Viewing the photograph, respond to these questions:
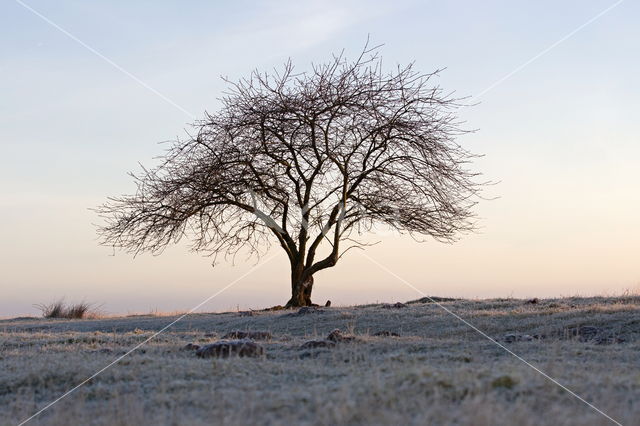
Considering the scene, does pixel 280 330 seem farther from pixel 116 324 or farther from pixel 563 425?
pixel 563 425

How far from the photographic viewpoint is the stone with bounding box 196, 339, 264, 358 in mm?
8680

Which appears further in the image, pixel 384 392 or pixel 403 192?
pixel 403 192

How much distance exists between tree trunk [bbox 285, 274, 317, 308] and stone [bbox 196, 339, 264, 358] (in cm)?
1152

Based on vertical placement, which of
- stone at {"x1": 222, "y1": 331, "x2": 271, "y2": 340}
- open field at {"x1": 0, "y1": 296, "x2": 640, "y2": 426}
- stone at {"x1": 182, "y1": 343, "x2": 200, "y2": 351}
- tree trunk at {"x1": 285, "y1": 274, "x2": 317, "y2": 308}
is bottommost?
open field at {"x1": 0, "y1": 296, "x2": 640, "y2": 426}

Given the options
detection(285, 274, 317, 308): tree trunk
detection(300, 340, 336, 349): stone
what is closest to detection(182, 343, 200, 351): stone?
detection(300, 340, 336, 349): stone

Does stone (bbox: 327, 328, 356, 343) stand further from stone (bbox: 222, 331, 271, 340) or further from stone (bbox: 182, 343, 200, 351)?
stone (bbox: 182, 343, 200, 351)

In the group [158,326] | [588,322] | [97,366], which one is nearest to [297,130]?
[158,326]

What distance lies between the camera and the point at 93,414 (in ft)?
19.4

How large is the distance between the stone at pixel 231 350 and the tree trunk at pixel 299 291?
37.8 feet

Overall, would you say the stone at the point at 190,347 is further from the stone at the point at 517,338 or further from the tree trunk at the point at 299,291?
the tree trunk at the point at 299,291

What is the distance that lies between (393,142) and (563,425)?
15.2 meters

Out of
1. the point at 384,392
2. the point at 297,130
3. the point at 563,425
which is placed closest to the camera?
the point at 563,425

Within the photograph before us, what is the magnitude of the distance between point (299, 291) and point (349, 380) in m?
14.1

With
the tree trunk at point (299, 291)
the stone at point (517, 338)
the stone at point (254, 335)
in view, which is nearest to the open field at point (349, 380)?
the stone at point (517, 338)
